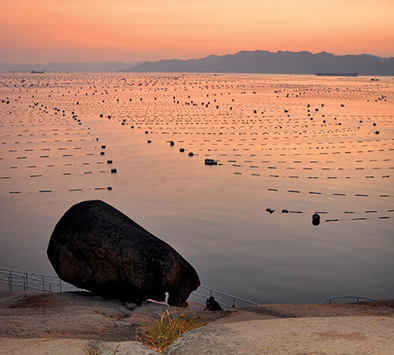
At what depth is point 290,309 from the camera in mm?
25000

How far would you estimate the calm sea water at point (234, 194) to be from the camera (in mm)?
46812

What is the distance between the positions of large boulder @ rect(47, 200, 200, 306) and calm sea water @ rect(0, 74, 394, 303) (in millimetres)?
17443

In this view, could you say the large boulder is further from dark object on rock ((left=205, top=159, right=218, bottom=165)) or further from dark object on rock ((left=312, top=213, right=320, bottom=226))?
dark object on rock ((left=205, top=159, right=218, bottom=165))

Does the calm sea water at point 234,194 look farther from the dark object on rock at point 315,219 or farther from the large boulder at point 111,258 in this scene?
the large boulder at point 111,258

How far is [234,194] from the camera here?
71.1 m

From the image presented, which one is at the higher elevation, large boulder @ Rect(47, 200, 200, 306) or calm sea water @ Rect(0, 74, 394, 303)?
large boulder @ Rect(47, 200, 200, 306)

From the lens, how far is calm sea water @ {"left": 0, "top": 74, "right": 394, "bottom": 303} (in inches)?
1843

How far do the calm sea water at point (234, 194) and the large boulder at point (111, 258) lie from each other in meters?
17.4

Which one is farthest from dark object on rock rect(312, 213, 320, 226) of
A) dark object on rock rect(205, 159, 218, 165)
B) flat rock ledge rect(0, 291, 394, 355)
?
flat rock ledge rect(0, 291, 394, 355)

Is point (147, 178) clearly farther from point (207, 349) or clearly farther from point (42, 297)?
point (207, 349)

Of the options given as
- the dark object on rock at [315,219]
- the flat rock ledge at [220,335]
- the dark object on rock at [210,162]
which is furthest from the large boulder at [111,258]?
the dark object on rock at [210,162]

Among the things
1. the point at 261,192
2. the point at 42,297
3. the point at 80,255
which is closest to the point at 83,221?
the point at 80,255

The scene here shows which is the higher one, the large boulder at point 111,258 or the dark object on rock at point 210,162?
the large boulder at point 111,258

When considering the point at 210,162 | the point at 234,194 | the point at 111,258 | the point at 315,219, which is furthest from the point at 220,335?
the point at 210,162
